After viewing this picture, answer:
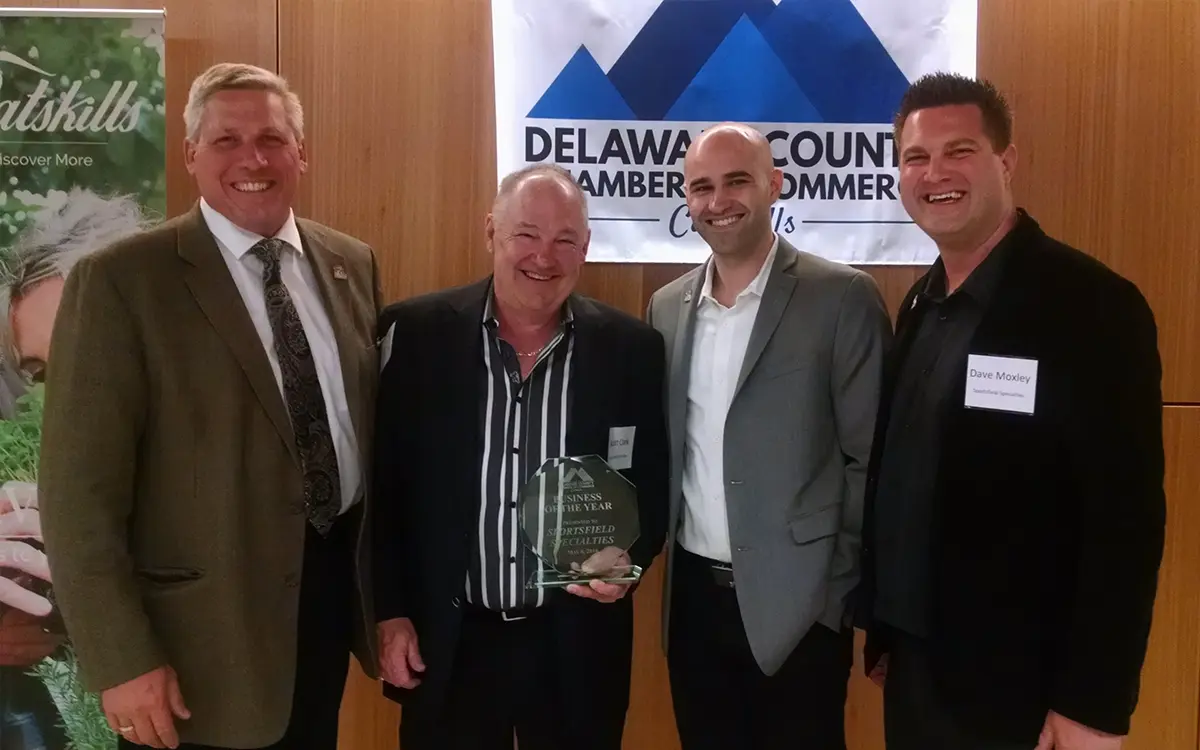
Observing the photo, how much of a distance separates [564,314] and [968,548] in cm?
Answer: 107

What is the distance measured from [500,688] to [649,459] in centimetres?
66

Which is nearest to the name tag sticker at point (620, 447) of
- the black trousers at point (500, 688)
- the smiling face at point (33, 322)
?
the black trousers at point (500, 688)

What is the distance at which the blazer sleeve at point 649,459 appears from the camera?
1.86 meters

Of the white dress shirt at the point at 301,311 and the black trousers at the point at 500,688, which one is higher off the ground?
the white dress shirt at the point at 301,311

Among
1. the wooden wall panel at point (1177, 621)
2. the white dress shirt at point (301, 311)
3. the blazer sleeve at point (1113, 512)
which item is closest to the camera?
the blazer sleeve at point (1113, 512)

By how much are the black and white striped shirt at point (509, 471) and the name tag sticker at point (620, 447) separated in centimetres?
13

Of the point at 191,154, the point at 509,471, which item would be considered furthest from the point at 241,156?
the point at 509,471

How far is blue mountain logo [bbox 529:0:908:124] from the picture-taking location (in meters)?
2.52

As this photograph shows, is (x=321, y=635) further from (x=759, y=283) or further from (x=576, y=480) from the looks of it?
(x=759, y=283)

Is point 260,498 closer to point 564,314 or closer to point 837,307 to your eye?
point 564,314

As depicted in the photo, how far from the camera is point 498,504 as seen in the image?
174cm

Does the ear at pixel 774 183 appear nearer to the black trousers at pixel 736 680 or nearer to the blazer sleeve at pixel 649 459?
the blazer sleeve at pixel 649 459

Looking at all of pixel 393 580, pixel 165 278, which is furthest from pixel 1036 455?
pixel 165 278

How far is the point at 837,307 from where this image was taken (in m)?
1.87
